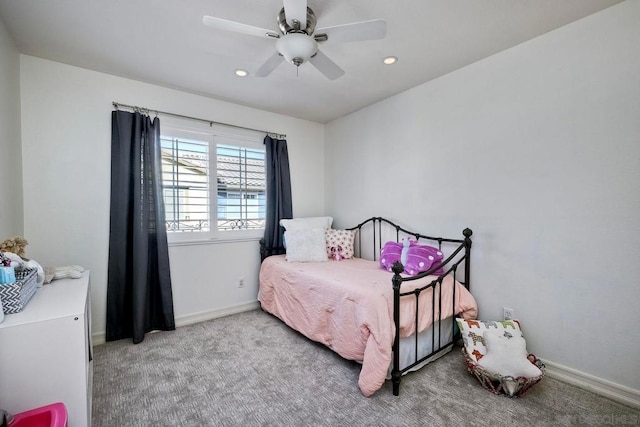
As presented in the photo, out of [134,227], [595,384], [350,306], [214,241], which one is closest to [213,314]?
[214,241]

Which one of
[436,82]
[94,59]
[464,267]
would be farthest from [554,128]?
[94,59]

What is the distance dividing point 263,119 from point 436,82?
2011mm

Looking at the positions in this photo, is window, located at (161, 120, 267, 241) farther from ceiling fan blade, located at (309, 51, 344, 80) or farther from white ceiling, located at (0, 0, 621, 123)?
ceiling fan blade, located at (309, 51, 344, 80)

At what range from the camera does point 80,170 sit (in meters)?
2.47

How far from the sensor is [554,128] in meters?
1.98

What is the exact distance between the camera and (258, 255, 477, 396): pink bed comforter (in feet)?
5.97

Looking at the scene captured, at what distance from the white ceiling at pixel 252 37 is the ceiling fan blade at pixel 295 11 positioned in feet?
0.84

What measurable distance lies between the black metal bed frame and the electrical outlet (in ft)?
1.02

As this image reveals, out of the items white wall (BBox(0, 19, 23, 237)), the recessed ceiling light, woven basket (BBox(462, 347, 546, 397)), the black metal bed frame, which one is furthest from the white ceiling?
woven basket (BBox(462, 347, 546, 397))

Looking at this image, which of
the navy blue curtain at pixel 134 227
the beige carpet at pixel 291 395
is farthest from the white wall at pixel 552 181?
the navy blue curtain at pixel 134 227

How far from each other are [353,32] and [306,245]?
2115 mm

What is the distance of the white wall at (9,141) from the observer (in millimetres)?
1824

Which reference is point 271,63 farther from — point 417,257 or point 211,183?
point 417,257

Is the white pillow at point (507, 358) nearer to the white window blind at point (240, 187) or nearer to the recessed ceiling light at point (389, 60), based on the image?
the recessed ceiling light at point (389, 60)
